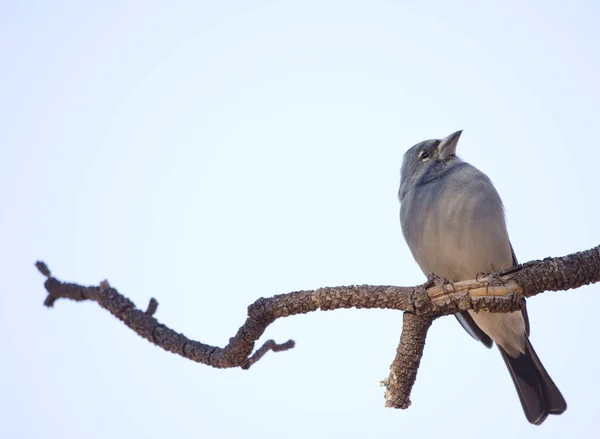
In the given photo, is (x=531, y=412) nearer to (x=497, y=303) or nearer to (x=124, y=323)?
(x=497, y=303)

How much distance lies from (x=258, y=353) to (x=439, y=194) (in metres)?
3.63

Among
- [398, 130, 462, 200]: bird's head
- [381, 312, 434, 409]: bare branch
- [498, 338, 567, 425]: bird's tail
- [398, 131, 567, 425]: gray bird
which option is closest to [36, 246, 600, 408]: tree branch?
[381, 312, 434, 409]: bare branch

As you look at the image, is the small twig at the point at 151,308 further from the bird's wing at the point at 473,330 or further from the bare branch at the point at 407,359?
the bird's wing at the point at 473,330

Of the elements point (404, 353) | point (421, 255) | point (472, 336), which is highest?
point (421, 255)

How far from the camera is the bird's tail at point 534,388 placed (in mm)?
6875

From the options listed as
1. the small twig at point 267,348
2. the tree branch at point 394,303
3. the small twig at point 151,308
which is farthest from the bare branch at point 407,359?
the small twig at point 151,308

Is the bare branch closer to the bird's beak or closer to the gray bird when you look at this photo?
the gray bird

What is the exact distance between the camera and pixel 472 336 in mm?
7867

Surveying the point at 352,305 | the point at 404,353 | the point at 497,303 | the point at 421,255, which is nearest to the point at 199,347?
the point at 352,305

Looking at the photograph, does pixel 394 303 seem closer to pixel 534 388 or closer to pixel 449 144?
pixel 534 388

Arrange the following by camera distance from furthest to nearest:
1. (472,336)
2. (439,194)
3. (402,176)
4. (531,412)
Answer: (402,176), (472,336), (439,194), (531,412)

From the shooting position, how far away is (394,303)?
429 centimetres

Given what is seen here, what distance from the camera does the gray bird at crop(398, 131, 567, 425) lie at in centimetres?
704

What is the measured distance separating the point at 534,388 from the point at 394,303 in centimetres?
361
